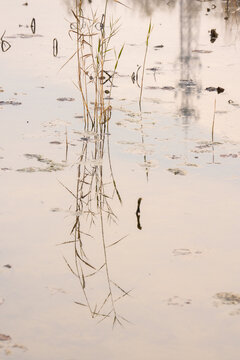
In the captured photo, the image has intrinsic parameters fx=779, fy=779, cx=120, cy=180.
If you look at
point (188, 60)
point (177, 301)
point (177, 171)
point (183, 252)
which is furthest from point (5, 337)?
point (188, 60)

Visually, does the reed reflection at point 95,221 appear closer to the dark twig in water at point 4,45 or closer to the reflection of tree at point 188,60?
the reflection of tree at point 188,60

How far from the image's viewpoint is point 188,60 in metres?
6.65

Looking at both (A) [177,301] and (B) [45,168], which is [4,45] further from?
(A) [177,301]

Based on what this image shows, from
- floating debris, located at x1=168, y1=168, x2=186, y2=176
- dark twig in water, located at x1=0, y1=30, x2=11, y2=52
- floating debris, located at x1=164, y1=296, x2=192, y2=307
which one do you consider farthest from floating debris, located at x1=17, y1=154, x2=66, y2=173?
dark twig in water, located at x1=0, y1=30, x2=11, y2=52

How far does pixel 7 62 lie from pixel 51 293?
13.4 ft

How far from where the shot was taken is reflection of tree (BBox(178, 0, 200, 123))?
17.1ft

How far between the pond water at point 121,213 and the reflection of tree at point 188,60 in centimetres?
3

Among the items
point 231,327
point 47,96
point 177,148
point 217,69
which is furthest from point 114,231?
point 217,69

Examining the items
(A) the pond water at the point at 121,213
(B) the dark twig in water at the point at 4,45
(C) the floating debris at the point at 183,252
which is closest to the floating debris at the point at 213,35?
(A) the pond water at the point at 121,213

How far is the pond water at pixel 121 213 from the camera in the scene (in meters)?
2.45

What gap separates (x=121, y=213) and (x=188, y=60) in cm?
348

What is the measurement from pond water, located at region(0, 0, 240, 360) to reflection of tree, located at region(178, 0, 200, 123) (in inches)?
1.0

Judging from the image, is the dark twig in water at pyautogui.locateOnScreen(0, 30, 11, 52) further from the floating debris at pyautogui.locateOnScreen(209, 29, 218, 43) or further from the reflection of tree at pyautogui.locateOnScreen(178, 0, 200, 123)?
the floating debris at pyautogui.locateOnScreen(209, 29, 218, 43)

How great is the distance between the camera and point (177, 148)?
4.35 metres
